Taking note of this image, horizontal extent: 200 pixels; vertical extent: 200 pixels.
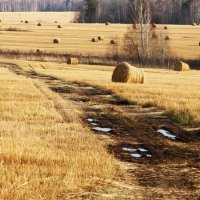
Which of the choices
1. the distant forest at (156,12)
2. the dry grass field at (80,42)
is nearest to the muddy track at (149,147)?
the dry grass field at (80,42)

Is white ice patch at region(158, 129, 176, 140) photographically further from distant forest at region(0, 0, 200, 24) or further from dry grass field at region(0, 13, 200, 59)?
distant forest at region(0, 0, 200, 24)

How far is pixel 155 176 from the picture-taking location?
9.18 meters

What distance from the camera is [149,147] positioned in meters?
11.8

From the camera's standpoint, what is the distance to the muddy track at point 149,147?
8.55 metres

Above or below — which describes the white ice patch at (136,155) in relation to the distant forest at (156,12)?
below

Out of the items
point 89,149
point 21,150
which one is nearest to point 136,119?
point 89,149

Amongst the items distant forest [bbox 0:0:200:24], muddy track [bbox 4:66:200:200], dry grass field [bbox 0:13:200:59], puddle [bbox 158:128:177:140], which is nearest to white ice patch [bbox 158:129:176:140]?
puddle [bbox 158:128:177:140]

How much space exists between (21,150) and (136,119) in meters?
6.94

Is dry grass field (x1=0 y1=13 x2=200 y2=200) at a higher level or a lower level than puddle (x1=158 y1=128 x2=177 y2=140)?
higher

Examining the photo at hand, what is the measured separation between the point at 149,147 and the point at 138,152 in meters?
0.62

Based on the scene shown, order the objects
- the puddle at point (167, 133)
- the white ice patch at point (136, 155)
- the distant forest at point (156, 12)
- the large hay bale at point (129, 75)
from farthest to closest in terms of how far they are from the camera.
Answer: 1. the distant forest at point (156, 12)
2. the large hay bale at point (129, 75)
3. the puddle at point (167, 133)
4. the white ice patch at point (136, 155)

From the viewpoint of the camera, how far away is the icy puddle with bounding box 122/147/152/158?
10930 mm

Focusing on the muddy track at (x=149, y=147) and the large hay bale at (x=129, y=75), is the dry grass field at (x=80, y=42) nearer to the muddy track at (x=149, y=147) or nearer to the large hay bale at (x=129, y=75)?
the large hay bale at (x=129, y=75)

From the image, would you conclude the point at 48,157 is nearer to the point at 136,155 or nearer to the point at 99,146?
the point at 99,146
